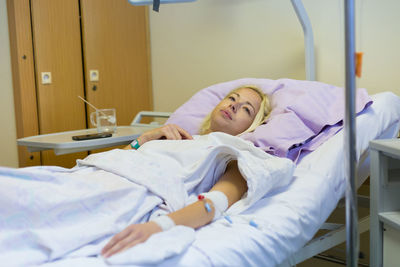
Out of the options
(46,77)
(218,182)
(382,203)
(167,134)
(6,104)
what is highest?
(46,77)

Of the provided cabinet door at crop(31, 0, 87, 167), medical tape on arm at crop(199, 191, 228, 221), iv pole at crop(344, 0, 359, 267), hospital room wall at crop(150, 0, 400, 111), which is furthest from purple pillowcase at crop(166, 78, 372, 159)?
cabinet door at crop(31, 0, 87, 167)

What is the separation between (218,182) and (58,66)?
5.84 ft

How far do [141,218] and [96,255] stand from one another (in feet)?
0.58

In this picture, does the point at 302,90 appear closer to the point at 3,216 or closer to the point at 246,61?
the point at 246,61

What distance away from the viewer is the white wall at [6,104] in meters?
2.52

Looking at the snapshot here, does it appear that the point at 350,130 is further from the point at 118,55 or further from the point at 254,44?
the point at 118,55

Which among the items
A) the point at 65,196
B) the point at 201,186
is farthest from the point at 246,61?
the point at 65,196

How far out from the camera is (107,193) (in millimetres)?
1023

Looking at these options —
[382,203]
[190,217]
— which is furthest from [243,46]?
[190,217]

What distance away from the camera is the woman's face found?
1607mm

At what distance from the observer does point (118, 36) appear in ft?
9.50

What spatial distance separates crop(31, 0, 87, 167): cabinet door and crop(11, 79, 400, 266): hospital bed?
1.72 m

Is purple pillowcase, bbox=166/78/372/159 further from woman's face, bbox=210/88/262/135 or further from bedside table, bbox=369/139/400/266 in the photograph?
bedside table, bbox=369/139/400/266

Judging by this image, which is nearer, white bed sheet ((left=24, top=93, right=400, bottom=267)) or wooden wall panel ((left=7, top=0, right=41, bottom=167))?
white bed sheet ((left=24, top=93, right=400, bottom=267))
